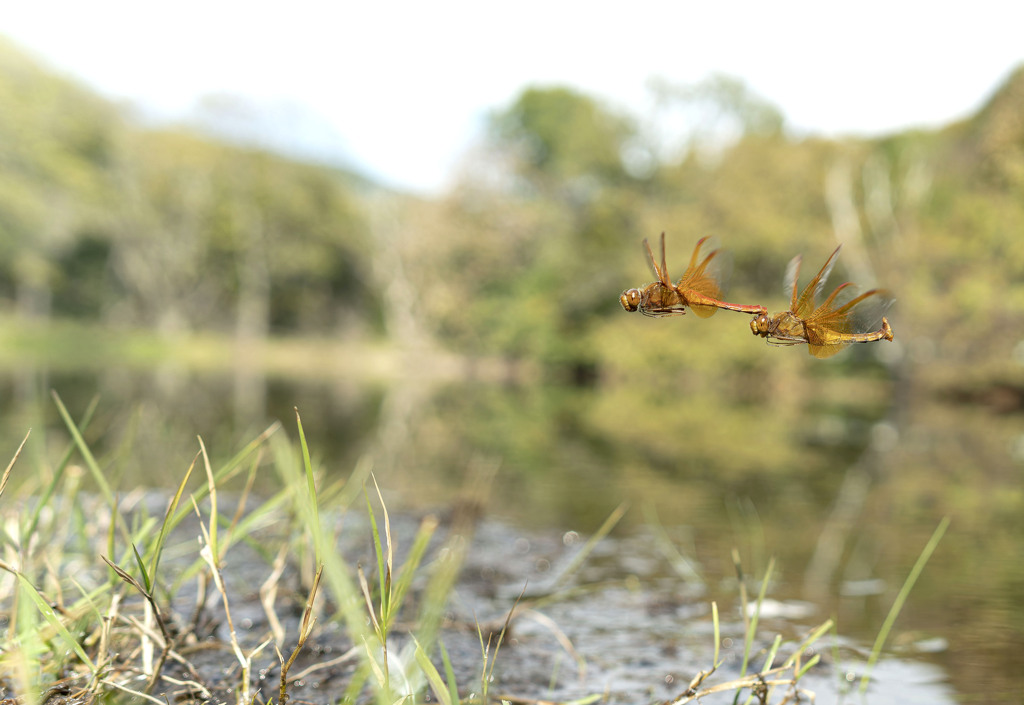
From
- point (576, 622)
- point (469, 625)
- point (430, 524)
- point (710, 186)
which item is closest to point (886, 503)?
point (576, 622)

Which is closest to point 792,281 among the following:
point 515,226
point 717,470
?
point 717,470

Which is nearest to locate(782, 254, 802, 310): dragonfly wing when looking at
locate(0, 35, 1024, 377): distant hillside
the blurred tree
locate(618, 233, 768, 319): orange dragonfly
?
locate(618, 233, 768, 319): orange dragonfly

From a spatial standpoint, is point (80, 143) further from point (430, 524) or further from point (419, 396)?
Result: point (430, 524)

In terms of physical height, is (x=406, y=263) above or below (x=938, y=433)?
above

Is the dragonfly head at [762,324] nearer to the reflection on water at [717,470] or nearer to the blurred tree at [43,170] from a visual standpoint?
the reflection on water at [717,470]

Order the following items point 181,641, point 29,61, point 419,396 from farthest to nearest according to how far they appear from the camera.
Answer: point 29,61 → point 419,396 → point 181,641

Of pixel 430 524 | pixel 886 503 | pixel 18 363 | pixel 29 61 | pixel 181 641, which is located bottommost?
pixel 18 363

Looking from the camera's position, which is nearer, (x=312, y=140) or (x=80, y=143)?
(x=80, y=143)

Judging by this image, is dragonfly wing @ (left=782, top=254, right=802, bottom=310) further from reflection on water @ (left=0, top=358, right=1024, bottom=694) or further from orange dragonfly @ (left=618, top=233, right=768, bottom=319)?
reflection on water @ (left=0, top=358, right=1024, bottom=694)
